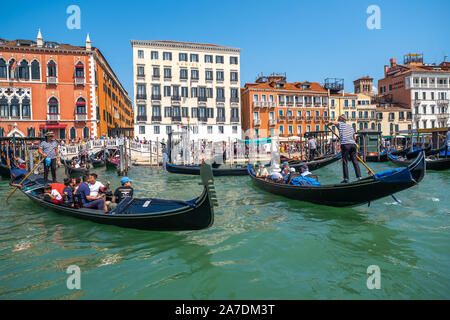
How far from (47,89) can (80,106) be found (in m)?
2.42

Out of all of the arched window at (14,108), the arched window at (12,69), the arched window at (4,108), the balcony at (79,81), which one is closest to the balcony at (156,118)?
the balcony at (79,81)

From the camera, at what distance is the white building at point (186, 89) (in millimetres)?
27906

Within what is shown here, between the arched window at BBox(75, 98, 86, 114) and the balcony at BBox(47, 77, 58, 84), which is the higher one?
the balcony at BBox(47, 77, 58, 84)

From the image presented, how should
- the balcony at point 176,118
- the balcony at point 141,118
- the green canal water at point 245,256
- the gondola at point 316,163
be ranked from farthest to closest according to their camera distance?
the balcony at point 176,118 < the balcony at point 141,118 < the gondola at point 316,163 < the green canal water at point 245,256

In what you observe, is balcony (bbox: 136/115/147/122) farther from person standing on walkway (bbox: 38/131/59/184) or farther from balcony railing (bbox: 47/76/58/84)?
person standing on walkway (bbox: 38/131/59/184)

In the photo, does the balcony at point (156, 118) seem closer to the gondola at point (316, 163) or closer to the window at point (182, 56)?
the window at point (182, 56)

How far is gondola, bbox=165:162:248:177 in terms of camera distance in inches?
518

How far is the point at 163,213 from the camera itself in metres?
4.69

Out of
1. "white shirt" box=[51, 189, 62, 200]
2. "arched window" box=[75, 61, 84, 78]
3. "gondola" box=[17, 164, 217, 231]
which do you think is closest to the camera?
"gondola" box=[17, 164, 217, 231]

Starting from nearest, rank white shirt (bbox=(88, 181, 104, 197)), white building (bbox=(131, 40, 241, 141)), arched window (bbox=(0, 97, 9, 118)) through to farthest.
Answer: white shirt (bbox=(88, 181, 104, 197)) → arched window (bbox=(0, 97, 9, 118)) → white building (bbox=(131, 40, 241, 141))

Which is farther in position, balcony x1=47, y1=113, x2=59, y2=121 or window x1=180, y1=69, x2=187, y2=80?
window x1=180, y1=69, x2=187, y2=80

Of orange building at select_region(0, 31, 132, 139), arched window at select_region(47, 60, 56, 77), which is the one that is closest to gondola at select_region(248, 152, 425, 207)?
orange building at select_region(0, 31, 132, 139)

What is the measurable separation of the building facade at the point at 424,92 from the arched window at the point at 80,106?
107 feet

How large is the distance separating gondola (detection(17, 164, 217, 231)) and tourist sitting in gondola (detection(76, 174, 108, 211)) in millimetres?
131
